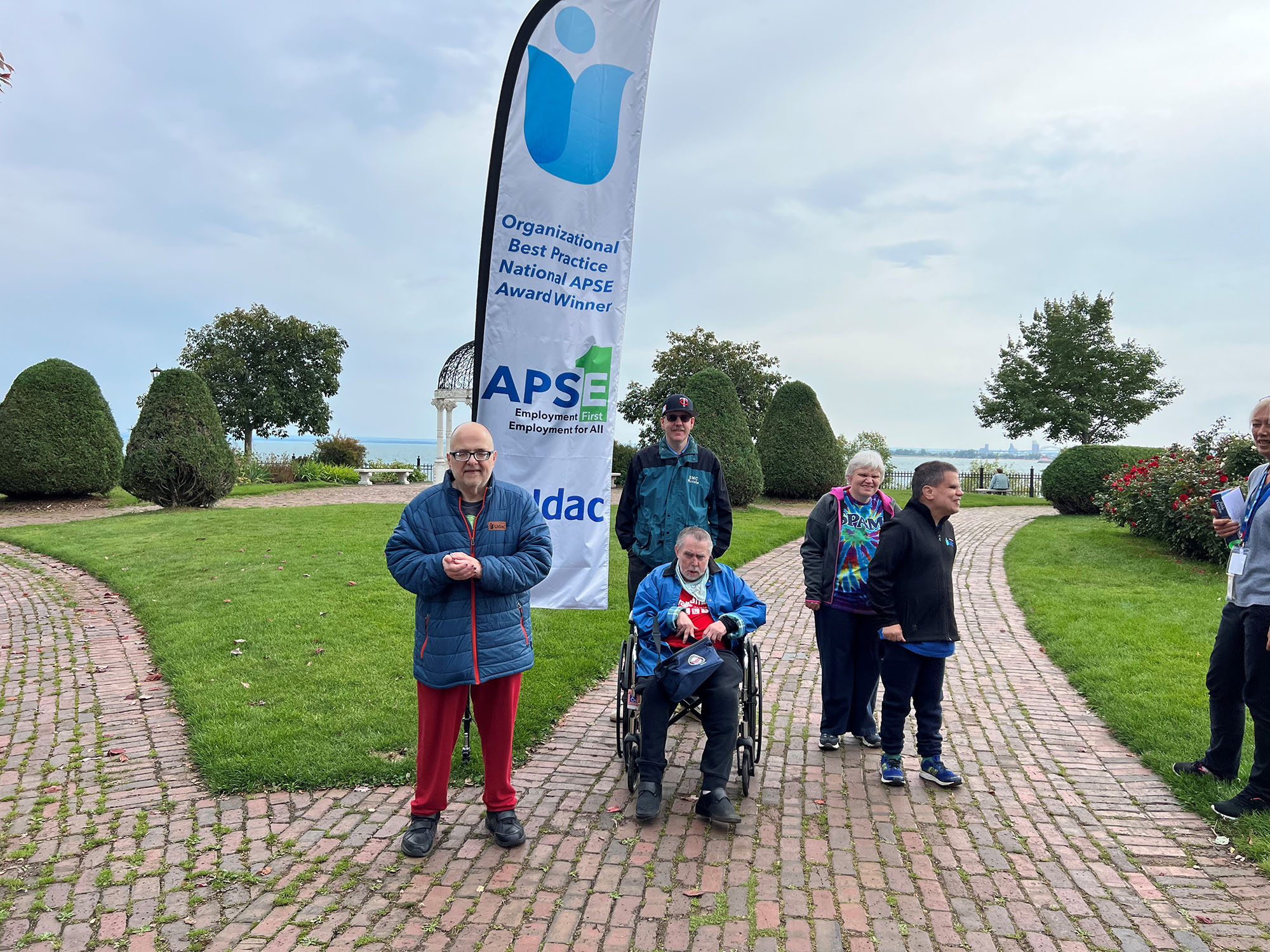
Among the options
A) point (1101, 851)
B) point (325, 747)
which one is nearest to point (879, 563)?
point (1101, 851)

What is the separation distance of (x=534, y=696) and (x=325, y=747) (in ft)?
4.74

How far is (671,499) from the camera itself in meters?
4.58

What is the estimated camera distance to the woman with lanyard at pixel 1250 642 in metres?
3.63

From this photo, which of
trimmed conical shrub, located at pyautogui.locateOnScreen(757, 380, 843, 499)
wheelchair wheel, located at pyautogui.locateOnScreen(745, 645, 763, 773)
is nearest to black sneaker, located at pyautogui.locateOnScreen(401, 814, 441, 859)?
wheelchair wheel, located at pyautogui.locateOnScreen(745, 645, 763, 773)

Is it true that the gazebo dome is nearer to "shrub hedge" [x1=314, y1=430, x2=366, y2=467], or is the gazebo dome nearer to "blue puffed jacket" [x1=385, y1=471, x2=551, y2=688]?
"shrub hedge" [x1=314, y1=430, x2=366, y2=467]

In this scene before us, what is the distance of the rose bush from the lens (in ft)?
35.3

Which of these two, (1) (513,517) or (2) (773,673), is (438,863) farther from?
(2) (773,673)

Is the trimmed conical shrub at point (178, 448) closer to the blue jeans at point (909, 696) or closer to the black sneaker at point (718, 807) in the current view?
the black sneaker at point (718, 807)

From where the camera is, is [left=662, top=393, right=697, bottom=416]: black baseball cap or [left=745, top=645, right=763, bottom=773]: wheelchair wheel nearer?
[left=745, top=645, right=763, bottom=773]: wheelchair wheel

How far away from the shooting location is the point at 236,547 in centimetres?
1147

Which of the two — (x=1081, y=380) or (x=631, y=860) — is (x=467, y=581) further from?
(x=1081, y=380)

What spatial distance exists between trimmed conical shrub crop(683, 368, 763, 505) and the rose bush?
7.45 meters

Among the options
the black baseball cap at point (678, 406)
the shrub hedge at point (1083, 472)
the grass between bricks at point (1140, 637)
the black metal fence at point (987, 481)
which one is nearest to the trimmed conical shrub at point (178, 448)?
the black baseball cap at point (678, 406)

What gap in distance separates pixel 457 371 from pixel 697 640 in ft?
Answer: 80.8
